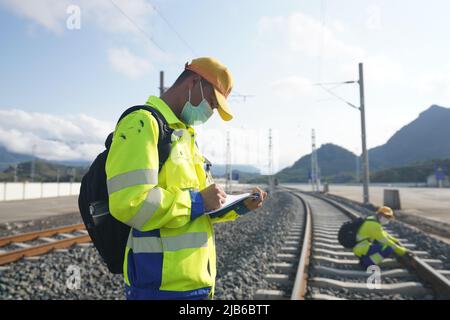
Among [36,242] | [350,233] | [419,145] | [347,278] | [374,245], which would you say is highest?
[419,145]

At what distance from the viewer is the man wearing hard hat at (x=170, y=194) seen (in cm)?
153

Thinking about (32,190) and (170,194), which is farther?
(32,190)

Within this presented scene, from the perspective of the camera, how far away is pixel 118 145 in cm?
158

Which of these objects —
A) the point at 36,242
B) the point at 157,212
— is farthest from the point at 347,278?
the point at 36,242

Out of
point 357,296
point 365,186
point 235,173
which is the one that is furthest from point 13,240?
point 235,173

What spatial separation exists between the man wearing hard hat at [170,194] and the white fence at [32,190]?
85.0 feet

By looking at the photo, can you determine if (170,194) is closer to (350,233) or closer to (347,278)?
(347,278)

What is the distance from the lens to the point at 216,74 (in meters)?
1.90

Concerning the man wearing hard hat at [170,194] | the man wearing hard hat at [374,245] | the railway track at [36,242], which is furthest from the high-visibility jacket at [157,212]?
the railway track at [36,242]

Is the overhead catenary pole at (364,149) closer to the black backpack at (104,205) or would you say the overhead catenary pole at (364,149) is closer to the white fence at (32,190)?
the black backpack at (104,205)

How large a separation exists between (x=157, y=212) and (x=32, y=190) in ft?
94.6

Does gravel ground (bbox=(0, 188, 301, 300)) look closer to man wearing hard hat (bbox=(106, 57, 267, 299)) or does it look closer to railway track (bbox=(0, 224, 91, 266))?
railway track (bbox=(0, 224, 91, 266))

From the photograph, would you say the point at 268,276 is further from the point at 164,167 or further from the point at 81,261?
the point at 164,167

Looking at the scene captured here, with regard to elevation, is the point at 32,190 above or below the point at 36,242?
above
